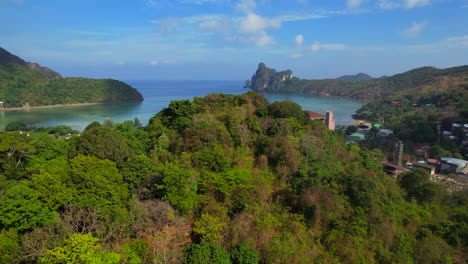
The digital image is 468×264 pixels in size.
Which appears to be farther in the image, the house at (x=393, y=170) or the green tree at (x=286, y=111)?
the house at (x=393, y=170)

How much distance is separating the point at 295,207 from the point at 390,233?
7.36 ft

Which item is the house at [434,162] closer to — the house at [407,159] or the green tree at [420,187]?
the house at [407,159]

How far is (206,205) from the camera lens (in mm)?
6465

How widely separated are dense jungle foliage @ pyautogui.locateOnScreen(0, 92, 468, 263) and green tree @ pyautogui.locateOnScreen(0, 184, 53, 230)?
2 centimetres

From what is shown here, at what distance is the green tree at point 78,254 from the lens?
4.27 m

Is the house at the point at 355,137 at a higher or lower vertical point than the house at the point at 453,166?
higher

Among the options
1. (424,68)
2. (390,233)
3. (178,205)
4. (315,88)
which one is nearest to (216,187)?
(178,205)

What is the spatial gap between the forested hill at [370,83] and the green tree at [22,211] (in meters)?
47.9

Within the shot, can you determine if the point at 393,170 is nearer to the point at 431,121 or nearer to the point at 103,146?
the point at 103,146

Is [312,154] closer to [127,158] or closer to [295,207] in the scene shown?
[295,207]

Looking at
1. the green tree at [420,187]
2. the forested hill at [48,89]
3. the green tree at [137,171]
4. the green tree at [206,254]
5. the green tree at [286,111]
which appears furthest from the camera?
the forested hill at [48,89]

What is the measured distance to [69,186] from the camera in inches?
228

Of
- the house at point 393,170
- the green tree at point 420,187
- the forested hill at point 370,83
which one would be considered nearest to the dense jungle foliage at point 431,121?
the forested hill at point 370,83

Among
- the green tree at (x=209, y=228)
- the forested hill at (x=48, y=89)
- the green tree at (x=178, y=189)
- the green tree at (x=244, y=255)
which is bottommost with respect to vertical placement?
the green tree at (x=244, y=255)
